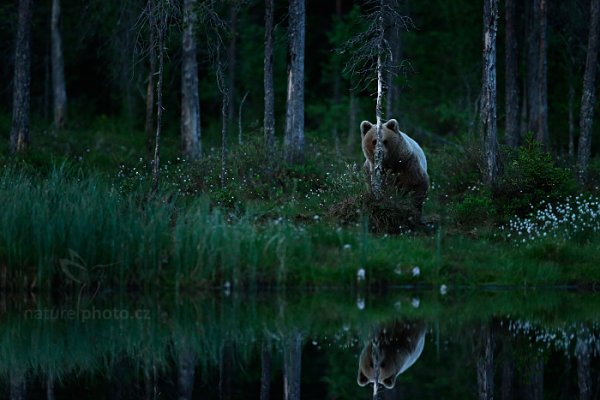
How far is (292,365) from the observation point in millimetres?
9320

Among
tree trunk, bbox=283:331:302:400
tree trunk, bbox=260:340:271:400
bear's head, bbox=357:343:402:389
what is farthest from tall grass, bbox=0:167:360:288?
bear's head, bbox=357:343:402:389

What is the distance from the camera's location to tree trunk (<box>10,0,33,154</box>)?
2436cm

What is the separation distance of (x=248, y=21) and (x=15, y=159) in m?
22.1

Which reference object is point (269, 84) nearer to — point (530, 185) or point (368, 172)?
point (368, 172)

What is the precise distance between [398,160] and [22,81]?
11707 millimetres

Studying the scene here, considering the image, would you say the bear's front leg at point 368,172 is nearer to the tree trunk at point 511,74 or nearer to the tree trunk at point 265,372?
the tree trunk at point 265,372

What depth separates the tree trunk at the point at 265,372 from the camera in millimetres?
8586

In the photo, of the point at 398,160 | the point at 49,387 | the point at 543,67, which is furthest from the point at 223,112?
the point at 543,67

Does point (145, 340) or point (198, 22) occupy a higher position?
point (198, 22)

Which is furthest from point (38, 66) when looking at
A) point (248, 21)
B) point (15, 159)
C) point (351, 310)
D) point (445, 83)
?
point (351, 310)

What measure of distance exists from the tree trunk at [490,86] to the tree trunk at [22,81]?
462 inches

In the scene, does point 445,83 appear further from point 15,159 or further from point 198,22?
point 198,22

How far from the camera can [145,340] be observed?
10.3 meters

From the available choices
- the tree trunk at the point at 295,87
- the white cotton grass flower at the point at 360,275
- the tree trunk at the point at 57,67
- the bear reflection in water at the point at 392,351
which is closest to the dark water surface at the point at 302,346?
the bear reflection in water at the point at 392,351
